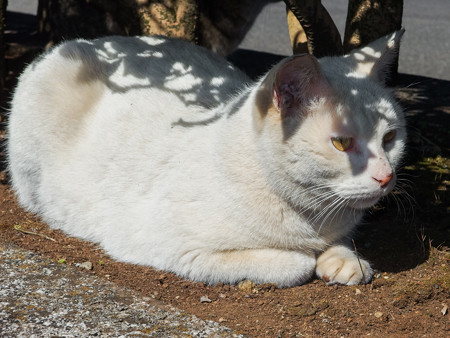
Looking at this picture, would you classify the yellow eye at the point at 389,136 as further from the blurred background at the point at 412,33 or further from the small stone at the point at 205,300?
the blurred background at the point at 412,33

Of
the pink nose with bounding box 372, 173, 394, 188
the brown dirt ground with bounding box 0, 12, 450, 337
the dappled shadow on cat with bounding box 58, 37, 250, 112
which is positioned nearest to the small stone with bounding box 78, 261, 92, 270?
the brown dirt ground with bounding box 0, 12, 450, 337

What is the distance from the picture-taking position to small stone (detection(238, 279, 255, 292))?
336 cm

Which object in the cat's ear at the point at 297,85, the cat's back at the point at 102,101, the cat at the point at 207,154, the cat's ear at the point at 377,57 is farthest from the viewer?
the cat's back at the point at 102,101

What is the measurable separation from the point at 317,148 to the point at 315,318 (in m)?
0.79

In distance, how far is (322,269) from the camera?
342 centimetres

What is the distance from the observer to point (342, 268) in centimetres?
338

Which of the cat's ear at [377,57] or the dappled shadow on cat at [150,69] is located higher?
the cat's ear at [377,57]

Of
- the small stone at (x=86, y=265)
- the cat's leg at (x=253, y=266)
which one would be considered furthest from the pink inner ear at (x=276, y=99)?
the small stone at (x=86, y=265)

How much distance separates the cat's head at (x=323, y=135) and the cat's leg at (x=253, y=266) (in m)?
0.35

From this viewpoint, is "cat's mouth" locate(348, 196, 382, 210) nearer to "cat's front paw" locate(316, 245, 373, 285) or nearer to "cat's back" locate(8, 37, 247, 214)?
"cat's front paw" locate(316, 245, 373, 285)

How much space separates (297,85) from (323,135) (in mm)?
254

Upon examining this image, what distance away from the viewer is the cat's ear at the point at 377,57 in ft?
11.1

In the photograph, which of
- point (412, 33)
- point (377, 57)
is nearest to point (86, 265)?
point (377, 57)

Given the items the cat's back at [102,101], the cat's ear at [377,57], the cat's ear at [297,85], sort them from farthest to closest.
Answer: the cat's back at [102,101], the cat's ear at [377,57], the cat's ear at [297,85]
